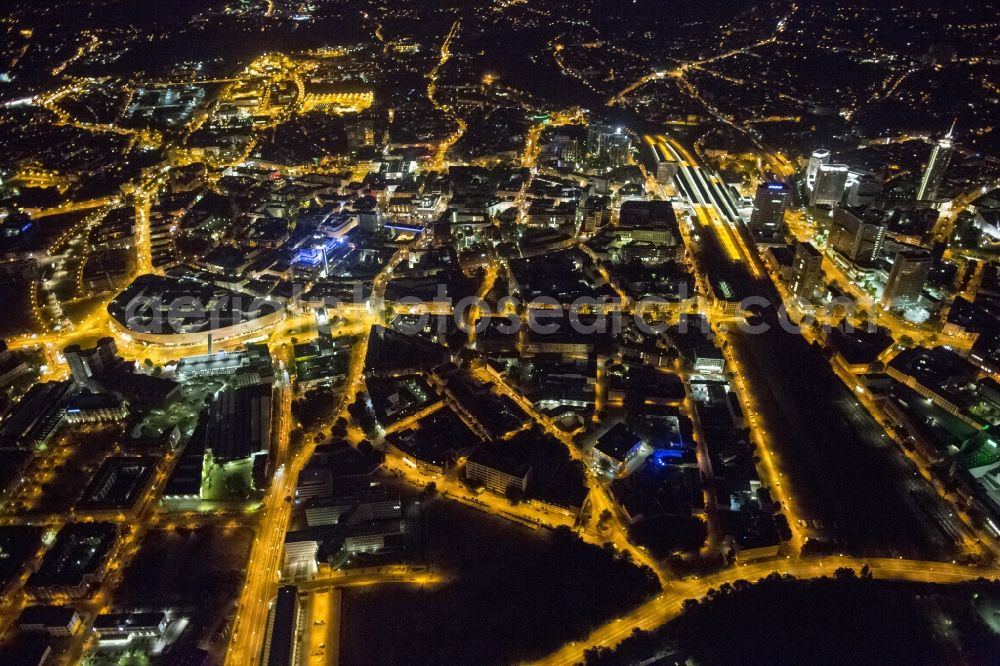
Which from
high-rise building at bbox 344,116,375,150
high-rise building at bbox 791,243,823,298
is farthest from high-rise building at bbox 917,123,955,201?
high-rise building at bbox 344,116,375,150

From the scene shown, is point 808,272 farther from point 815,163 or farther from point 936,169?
point 936,169

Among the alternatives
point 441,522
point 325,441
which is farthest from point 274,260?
point 441,522

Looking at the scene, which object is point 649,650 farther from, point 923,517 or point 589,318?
point 589,318

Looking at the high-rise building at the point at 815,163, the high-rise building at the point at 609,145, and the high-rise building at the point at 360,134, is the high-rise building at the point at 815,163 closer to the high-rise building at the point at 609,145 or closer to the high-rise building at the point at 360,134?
the high-rise building at the point at 609,145

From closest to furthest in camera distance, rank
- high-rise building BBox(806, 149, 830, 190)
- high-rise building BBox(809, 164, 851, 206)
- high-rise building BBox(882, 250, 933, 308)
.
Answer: high-rise building BBox(882, 250, 933, 308) → high-rise building BBox(809, 164, 851, 206) → high-rise building BBox(806, 149, 830, 190)

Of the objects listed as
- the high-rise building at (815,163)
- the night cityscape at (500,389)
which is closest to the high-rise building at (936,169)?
the night cityscape at (500,389)

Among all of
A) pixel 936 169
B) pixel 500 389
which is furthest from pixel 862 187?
pixel 500 389

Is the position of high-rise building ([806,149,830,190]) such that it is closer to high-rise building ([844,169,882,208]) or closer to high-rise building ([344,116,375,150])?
high-rise building ([844,169,882,208])
